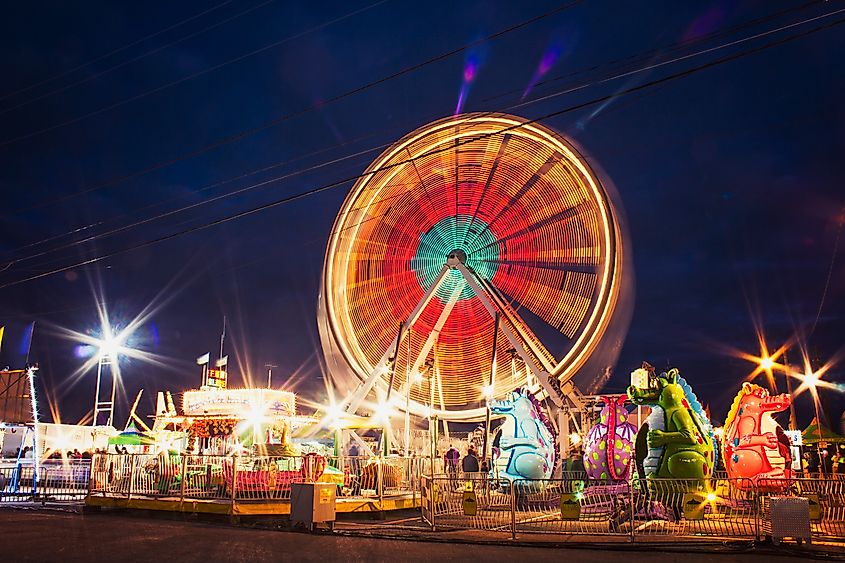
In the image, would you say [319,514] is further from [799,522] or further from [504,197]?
[504,197]

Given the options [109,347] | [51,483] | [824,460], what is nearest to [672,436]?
[824,460]

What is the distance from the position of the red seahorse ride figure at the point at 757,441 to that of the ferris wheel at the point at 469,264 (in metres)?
4.83

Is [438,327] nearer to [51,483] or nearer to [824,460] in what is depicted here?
[824,460]

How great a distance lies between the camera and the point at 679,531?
11.0 metres

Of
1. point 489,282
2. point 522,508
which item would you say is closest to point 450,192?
point 489,282

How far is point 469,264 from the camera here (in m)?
23.5

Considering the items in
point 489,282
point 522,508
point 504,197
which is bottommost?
point 522,508

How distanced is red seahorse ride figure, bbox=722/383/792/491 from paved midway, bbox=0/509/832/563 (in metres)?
6.65

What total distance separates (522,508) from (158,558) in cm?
905

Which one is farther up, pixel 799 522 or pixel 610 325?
pixel 610 325

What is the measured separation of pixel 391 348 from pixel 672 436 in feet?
37.3

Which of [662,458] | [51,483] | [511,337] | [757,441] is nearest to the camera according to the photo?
[662,458]

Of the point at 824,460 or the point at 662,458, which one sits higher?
the point at 662,458

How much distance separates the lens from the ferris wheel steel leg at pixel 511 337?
20938mm
